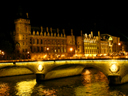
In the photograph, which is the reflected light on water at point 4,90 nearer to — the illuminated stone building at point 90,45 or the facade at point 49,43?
the facade at point 49,43

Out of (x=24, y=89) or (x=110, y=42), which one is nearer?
(x=24, y=89)

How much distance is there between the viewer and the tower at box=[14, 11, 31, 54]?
103 meters

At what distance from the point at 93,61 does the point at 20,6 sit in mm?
53680

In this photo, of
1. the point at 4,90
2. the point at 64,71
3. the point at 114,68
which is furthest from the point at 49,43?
the point at 4,90

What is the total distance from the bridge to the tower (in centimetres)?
2683

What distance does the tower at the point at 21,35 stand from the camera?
103 meters

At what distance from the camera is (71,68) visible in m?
76.1

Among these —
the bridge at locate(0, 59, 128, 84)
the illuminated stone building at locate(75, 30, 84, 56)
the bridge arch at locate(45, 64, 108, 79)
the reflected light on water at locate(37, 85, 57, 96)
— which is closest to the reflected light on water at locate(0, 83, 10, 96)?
the reflected light on water at locate(37, 85, 57, 96)

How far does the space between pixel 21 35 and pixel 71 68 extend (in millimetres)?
36221

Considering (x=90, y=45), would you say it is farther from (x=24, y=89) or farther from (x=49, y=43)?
(x=24, y=89)

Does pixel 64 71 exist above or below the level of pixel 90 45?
below

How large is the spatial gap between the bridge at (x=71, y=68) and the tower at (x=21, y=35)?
1056 inches

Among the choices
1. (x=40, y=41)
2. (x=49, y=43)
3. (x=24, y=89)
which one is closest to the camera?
(x=24, y=89)

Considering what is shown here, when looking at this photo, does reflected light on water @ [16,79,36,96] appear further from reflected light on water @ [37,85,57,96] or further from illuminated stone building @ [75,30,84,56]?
illuminated stone building @ [75,30,84,56]
